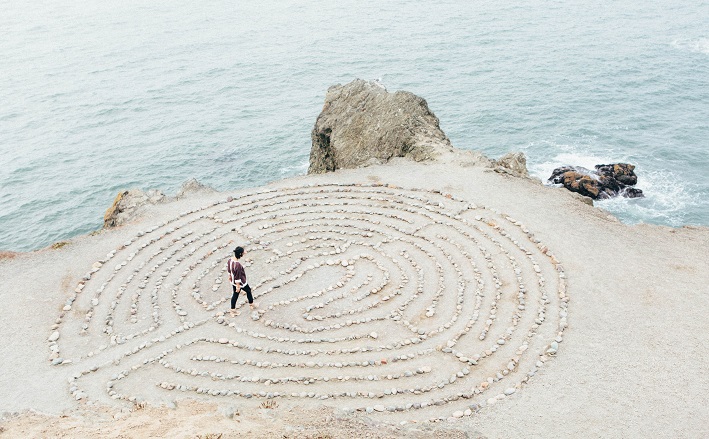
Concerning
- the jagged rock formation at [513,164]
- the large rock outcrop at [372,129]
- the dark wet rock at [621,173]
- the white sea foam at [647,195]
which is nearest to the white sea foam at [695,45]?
the white sea foam at [647,195]

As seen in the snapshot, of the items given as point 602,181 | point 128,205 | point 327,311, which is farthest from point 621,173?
point 128,205

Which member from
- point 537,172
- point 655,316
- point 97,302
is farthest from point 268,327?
point 537,172

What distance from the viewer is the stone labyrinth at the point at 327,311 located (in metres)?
17.0

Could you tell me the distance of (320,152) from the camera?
124ft

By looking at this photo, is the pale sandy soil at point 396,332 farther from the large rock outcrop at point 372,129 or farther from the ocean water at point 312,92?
the ocean water at point 312,92

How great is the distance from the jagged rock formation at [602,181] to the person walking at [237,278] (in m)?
28.3

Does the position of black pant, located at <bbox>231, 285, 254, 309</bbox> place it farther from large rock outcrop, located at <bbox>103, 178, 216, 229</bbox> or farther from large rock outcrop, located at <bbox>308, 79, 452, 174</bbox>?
large rock outcrop, located at <bbox>308, 79, 452, 174</bbox>

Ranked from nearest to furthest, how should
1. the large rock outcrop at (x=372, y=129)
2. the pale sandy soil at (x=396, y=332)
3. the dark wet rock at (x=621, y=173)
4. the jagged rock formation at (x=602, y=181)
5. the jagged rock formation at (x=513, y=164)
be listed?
the pale sandy soil at (x=396, y=332), the jagged rock formation at (x=513, y=164), the large rock outcrop at (x=372, y=129), the jagged rock formation at (x=602, y=181), the dark wet rock at (x=621, y=173)

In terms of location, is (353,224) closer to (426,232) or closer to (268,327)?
(426,232)

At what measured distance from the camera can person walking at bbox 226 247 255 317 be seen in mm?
18812

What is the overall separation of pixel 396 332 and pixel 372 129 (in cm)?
1790

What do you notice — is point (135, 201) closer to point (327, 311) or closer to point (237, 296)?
point (237, 296)

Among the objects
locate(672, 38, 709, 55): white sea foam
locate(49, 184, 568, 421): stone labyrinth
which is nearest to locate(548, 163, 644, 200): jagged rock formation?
locate(49, 184, 568, 421): stone labyrinth

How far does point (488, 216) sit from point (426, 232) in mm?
3034
